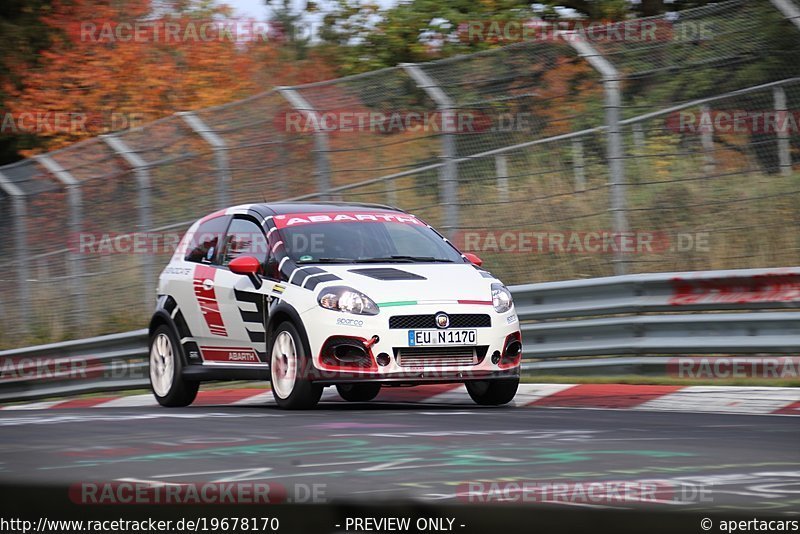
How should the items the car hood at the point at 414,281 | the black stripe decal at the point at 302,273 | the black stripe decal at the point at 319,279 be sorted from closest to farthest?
the car hood at the point at 414,281 → the black stripe decal at the point at 319,279 → the black stripe decal at the point at 302,273

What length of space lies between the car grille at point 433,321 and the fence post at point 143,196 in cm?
715

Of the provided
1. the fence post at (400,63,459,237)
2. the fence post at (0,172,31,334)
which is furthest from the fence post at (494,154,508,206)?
the fence post at (0,172,31,334)

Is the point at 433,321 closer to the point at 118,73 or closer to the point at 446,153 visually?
the point at 446,153

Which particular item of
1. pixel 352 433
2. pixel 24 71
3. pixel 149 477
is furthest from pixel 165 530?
pixel 24 71

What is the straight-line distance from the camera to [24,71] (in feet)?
92.4

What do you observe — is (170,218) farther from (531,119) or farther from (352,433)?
(352,433)

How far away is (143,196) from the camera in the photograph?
15938 millimetres

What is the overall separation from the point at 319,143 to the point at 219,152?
1.48m

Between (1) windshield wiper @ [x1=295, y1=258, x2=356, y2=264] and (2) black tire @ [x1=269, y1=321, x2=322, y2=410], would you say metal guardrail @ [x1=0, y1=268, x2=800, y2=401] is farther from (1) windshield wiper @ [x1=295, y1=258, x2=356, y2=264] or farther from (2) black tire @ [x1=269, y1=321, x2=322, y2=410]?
(2) black tire @ [x1=269, y1=321, x2=322, y2=410]

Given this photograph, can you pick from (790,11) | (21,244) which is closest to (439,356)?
(790,11)

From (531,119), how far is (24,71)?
1841 centimetres

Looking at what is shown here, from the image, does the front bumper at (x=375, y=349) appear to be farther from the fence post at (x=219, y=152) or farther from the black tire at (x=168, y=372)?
the fence post at (x=219, y=152)

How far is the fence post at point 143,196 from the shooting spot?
15.8 meters

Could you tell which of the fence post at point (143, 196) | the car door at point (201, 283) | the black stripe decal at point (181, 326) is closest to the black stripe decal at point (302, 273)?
the car door at point (201, 283)
